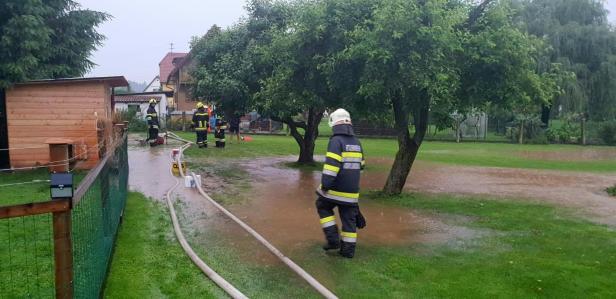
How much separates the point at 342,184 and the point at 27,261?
3703mm

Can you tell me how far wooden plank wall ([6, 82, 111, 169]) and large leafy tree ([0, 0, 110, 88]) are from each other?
1.77ft

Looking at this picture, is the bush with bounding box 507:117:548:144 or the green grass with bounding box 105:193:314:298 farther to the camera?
the bush with bounding box 507:117:548:144

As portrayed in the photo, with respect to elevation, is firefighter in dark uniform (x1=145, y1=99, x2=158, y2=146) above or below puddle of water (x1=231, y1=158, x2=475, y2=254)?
above

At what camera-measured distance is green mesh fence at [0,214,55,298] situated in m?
5.25

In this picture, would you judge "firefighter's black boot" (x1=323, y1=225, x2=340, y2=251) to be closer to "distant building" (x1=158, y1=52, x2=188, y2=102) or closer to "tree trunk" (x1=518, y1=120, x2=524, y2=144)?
"tree trunk" (x1=518, y1=120, x2=524, y2=144)

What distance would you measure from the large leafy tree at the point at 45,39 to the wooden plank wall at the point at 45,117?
0.54 meters

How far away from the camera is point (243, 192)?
1148cm

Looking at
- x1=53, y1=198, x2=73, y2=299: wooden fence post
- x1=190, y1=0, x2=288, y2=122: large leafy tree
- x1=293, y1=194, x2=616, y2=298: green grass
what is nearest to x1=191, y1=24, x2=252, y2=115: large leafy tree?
x1=190, y1=0, x2=288, y2=122: large leafy tree

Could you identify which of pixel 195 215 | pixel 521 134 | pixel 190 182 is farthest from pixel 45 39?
pixel 521 134

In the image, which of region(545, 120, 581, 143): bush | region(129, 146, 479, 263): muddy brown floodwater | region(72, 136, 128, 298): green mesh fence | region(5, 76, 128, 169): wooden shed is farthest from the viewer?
region(545, 120, 581, 143): bush

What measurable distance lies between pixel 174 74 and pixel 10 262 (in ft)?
138

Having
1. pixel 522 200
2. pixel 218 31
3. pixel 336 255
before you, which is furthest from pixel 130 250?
pixel 218 31

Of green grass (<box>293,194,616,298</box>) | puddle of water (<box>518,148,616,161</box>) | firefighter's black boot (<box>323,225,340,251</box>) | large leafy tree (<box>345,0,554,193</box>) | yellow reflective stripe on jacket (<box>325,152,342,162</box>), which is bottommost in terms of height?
green grass (<box>293,194,616,298</box>)

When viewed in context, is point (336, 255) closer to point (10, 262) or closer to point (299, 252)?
point (299, 252)
